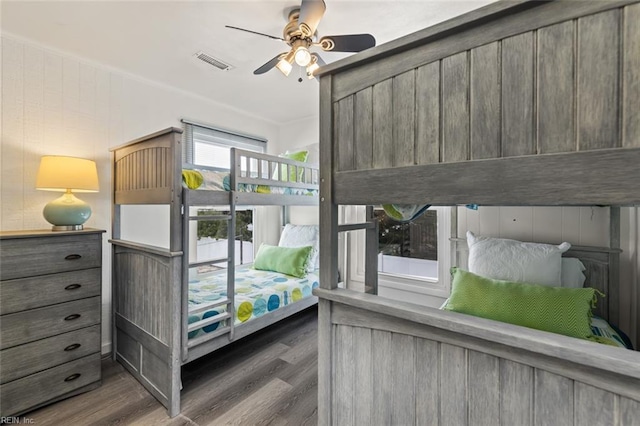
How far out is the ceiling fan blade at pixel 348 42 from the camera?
1.77 metres

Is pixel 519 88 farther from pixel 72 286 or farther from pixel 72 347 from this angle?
pixel 72 347

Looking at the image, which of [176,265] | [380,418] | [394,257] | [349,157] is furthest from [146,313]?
[394,257]

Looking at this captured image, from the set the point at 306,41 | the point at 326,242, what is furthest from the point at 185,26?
the point at 326,242

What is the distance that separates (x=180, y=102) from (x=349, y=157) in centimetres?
281

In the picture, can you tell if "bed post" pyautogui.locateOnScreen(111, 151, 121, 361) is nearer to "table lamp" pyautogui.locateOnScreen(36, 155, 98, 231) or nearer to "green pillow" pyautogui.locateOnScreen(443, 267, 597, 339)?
"table lamp" pyautogui.locateOnScreen(36, 155, 98, 231)

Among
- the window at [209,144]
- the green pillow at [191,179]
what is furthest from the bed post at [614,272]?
the window at [209,144]

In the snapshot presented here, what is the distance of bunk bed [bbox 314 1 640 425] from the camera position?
577 mm

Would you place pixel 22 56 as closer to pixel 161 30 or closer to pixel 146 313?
pixel 161 30

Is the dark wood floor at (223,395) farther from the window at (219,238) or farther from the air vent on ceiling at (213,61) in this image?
the air vent on ceiling at (213,61)

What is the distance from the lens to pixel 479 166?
0.71 m

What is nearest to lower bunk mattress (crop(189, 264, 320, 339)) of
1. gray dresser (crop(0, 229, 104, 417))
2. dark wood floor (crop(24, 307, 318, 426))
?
dark wood floor (crop(24, 307, 318, 426))

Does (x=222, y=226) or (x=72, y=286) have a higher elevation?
(x=222, y=226)

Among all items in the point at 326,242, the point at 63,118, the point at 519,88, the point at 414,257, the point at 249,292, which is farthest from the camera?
the point at 414,257

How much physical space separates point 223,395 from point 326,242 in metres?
1.67
